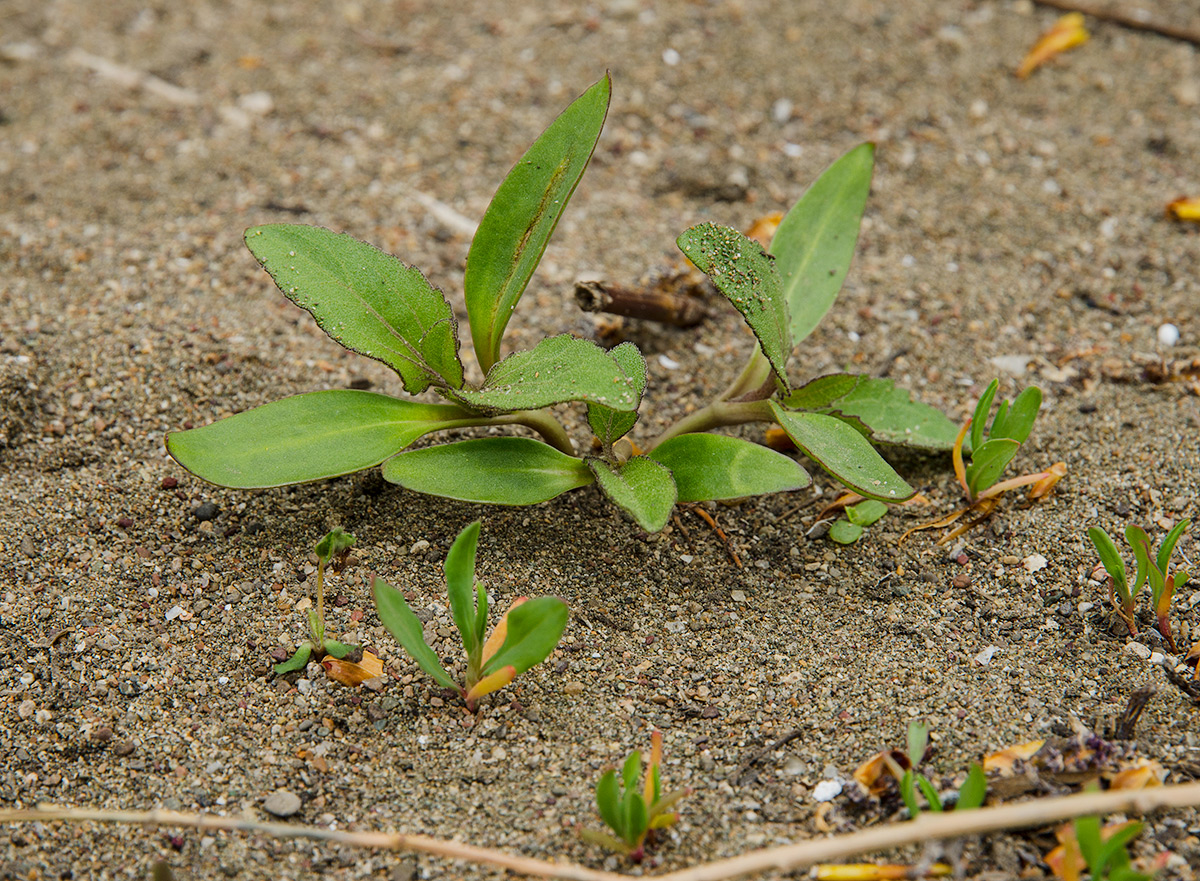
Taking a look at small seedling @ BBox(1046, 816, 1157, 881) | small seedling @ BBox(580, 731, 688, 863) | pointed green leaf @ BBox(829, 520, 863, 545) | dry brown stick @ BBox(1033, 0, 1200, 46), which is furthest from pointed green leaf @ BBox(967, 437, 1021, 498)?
dry brown stick @ BBox(1033, 0, 1200, 46)

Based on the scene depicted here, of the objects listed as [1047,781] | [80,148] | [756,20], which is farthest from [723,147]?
[1047,781]

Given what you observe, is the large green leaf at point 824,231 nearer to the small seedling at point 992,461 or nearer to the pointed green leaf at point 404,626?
the small seedling at point 992,461

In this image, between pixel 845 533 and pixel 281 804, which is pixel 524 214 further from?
pixel 281 804

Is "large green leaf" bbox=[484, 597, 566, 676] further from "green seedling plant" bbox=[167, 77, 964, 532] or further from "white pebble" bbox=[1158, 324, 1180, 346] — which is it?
"white pebble" bbox=[1158, 324, 1180, 346]

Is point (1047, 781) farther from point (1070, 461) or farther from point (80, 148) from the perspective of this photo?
point (80, 148)

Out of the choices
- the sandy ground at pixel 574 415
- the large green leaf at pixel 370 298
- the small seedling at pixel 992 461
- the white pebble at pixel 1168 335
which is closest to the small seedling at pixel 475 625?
the sandy ground at pixel 574 415

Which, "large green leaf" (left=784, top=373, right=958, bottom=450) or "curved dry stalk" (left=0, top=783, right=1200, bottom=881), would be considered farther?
"large green leaf" (left=784, top=373, right=958, bottom=450)
